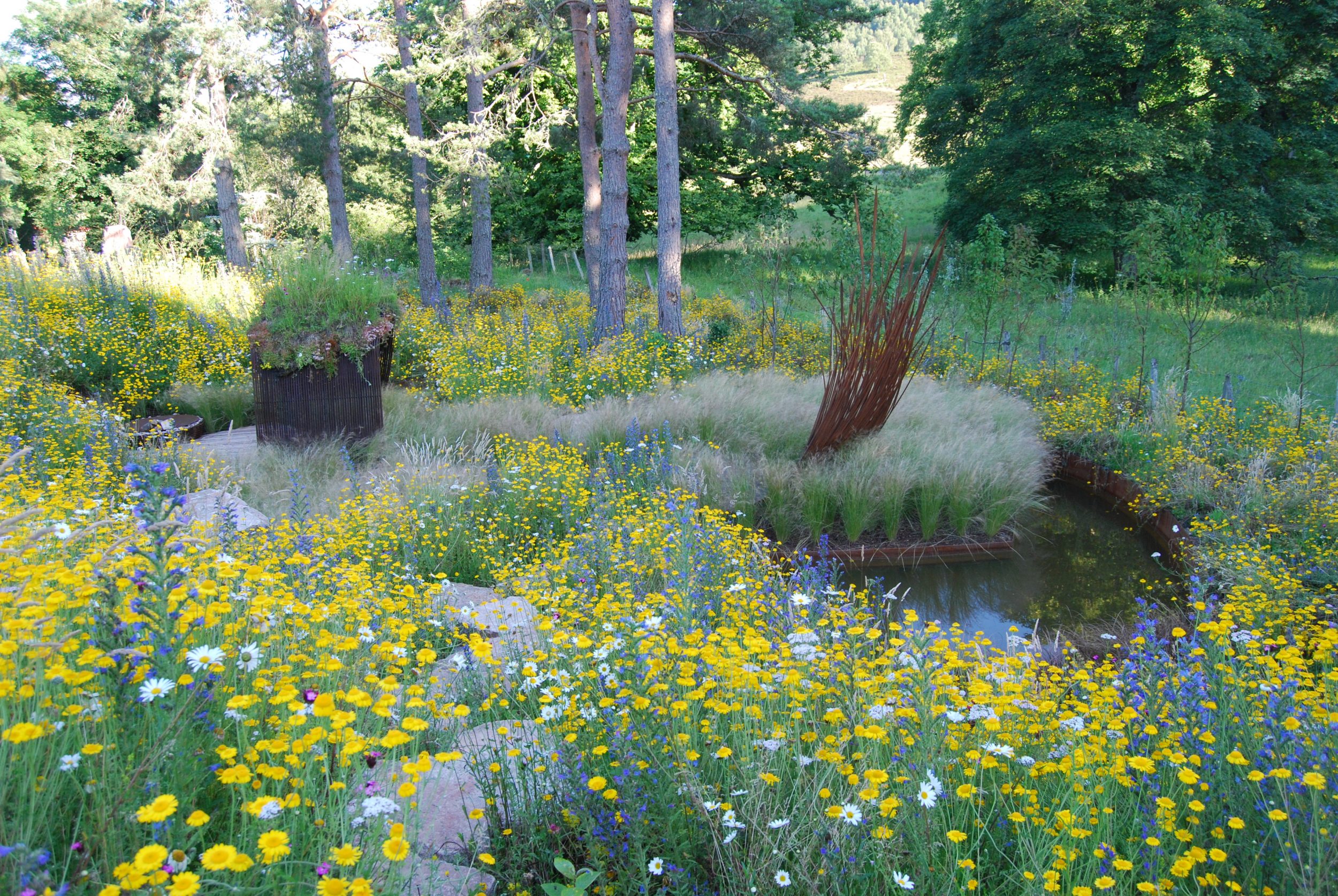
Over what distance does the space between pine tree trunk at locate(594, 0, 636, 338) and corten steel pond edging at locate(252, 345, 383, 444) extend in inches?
158

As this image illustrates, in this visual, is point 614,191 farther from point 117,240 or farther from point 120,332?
point 117,240

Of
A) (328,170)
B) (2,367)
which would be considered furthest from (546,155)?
(2,367)

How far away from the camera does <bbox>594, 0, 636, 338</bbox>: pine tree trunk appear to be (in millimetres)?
10297

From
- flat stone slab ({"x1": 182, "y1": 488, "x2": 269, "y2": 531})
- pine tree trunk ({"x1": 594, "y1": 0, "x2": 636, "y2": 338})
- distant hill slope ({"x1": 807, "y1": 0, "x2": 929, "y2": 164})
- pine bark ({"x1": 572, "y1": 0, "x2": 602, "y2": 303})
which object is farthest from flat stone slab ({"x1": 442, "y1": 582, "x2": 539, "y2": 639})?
distant hill slope ({"x1": 807, "y1": 0, "x2": 929, "y2": 164})

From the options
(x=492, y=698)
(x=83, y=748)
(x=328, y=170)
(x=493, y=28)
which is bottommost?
(x=492, y=698)

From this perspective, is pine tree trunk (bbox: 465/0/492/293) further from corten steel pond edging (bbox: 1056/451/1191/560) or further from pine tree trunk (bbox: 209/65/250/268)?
corten steel pond edging (bbox: 1056/451/1191/560)

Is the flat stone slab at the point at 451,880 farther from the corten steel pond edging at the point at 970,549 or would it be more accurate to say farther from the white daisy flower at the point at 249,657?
the corten steel pond edging at the point at 970,549

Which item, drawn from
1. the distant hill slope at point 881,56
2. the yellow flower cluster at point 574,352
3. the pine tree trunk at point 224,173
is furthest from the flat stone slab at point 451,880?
the distant hill slope at point 881,56

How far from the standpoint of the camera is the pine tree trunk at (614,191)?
10297 millimetres

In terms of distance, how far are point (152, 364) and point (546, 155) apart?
17.1m

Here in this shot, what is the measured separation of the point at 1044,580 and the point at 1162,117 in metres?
17.0

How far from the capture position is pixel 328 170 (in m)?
15.6

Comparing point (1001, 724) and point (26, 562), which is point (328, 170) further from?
point (1001, 724)

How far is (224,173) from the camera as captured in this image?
1546 centimetres
